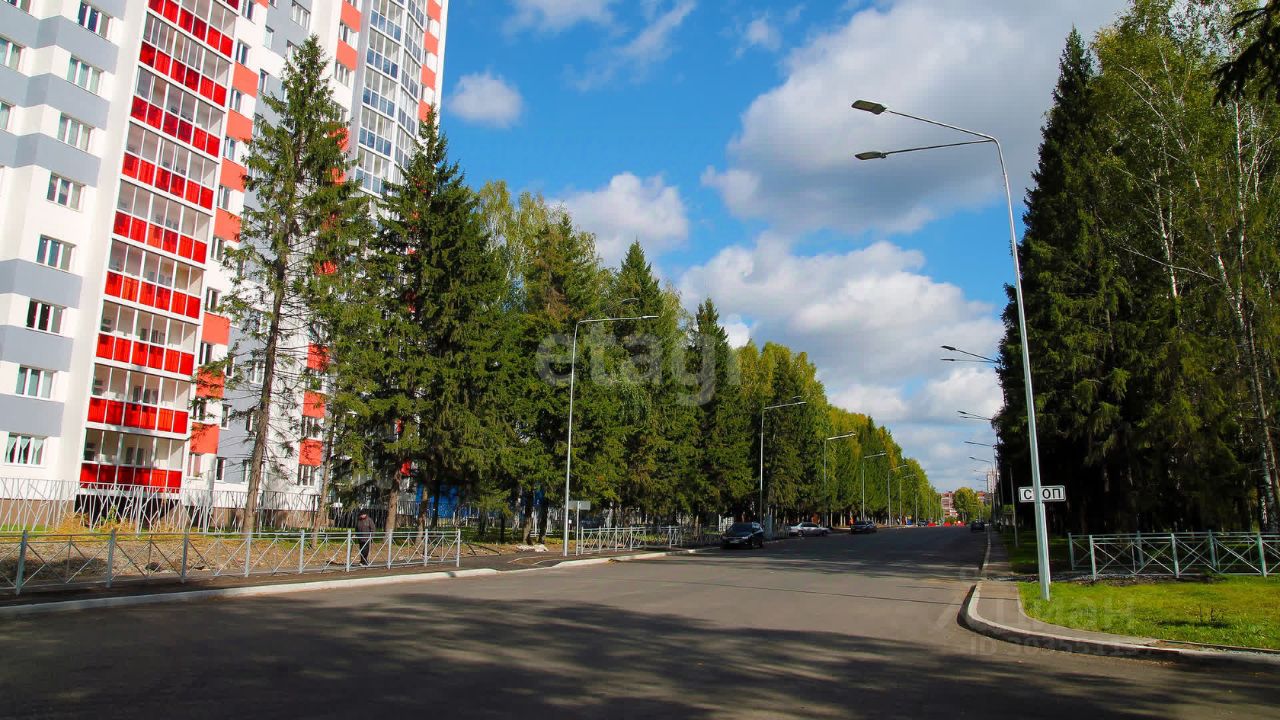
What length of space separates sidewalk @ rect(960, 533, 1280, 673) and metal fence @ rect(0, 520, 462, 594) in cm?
1542

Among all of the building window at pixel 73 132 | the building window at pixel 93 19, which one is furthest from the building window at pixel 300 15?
the building window at pixel 73 132

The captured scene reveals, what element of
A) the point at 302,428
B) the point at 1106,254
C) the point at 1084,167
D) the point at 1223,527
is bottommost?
the point at 1223,527

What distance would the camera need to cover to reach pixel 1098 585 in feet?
67.8

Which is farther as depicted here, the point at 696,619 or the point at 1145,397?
the point at 1145,397

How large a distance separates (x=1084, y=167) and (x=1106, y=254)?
4140mm

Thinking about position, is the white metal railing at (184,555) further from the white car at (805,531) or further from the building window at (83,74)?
the white car at (805,531)

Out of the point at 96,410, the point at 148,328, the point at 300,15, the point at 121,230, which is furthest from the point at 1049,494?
the point at 300,15

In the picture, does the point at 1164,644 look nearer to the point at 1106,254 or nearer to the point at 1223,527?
the point at 1223,527

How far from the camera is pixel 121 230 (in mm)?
34750

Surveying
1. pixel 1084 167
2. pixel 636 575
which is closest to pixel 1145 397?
pixel 1084 167

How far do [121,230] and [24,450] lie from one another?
9.70m

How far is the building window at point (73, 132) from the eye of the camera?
32919 mm

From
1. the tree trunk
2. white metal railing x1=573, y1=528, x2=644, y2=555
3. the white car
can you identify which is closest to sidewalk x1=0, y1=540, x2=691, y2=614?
white metal railing x1=573, y1=528, x2=644, y2=555

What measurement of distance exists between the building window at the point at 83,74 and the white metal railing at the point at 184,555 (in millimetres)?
23592
